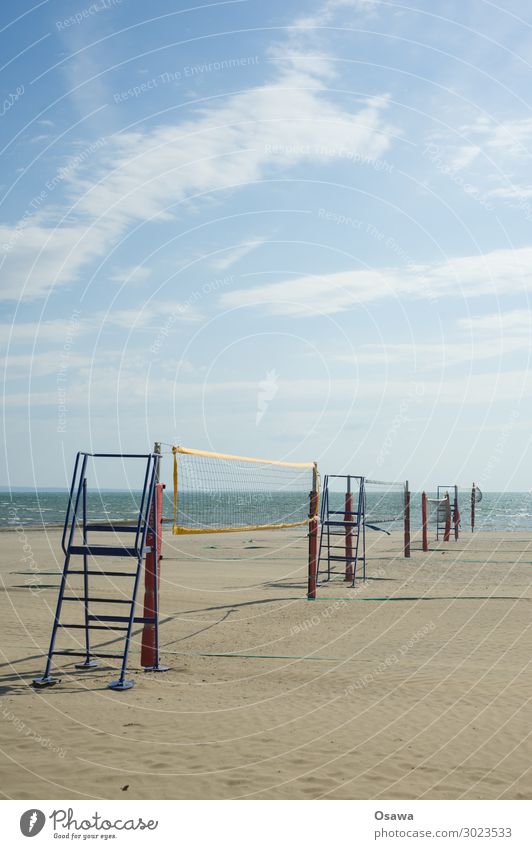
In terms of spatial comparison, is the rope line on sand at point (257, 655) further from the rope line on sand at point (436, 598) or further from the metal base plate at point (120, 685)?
the rope line on sand at point (436, 598)

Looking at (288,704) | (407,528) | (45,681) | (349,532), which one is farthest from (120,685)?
(407,528)

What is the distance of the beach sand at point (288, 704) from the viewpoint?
5551mm

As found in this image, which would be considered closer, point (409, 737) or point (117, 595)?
point (409, 737)

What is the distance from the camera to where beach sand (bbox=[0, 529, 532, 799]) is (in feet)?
18.2

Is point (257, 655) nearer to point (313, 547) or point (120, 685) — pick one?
point (120, 685)

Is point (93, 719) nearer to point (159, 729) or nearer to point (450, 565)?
point (159, 729)

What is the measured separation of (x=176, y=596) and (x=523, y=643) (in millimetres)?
6846

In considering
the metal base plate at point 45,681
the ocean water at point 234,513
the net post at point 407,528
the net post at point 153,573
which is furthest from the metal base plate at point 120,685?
the ocean water at point 234,513

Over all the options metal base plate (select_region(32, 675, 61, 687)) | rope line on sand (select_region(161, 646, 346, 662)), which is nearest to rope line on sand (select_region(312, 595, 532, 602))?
rope line on sand (select_region(161, 646, 346, 662))

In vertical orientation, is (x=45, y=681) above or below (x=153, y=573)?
below

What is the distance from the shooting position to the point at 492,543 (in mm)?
30188

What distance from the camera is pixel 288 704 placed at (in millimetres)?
7520
